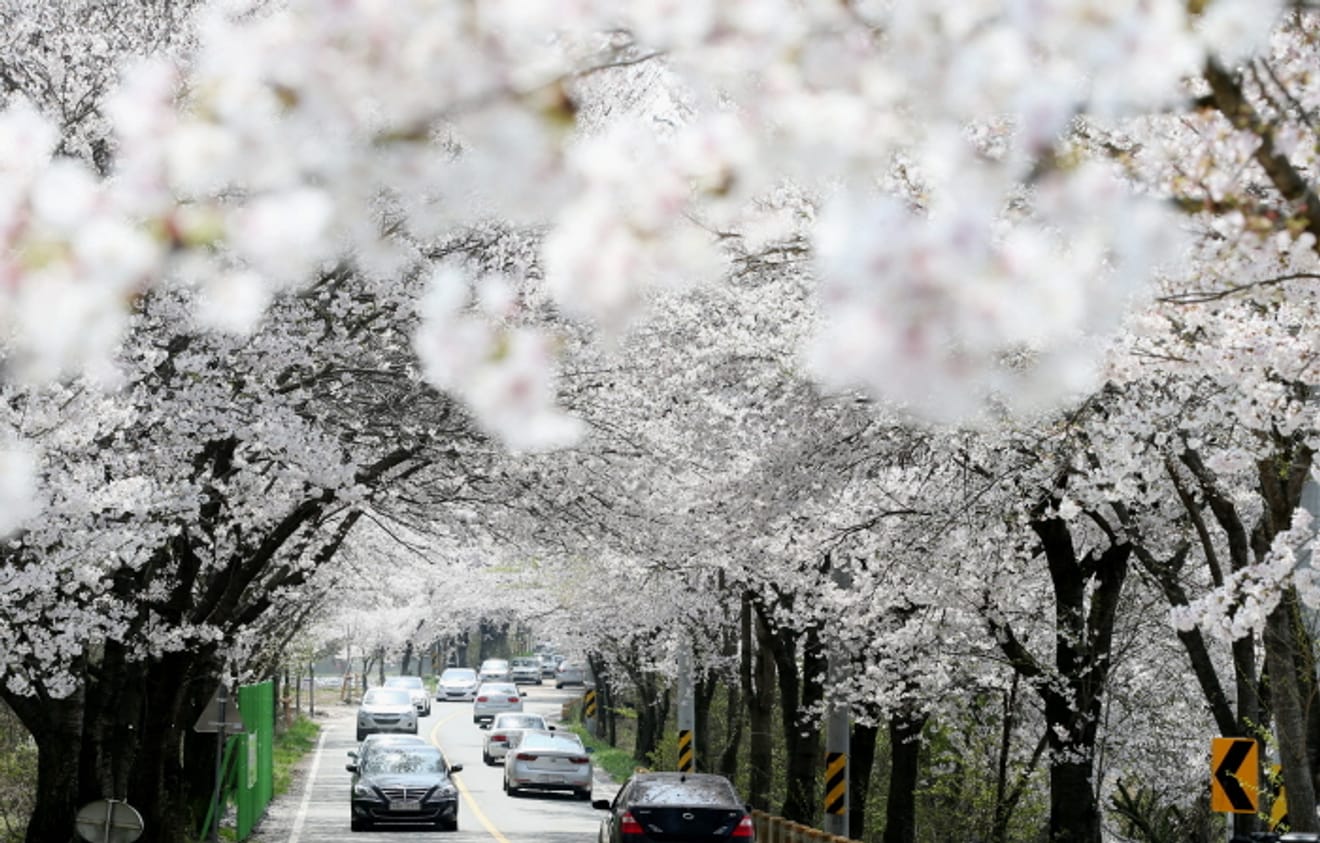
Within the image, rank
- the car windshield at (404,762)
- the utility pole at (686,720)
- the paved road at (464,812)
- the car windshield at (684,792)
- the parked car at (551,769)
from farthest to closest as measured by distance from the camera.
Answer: the parked car at (551,769) < the utility pole at (686,720) < the car windshield at (404,762) < the paved road at (464,812) < the car windshield at (684,792)

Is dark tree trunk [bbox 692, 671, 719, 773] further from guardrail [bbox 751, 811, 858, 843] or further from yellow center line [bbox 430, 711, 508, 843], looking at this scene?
guardrail [bbox 751, 811, 858, 843]

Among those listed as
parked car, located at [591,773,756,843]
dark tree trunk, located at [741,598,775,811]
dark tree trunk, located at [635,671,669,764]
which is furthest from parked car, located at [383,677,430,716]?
parked car, located at [591,773,756,843]

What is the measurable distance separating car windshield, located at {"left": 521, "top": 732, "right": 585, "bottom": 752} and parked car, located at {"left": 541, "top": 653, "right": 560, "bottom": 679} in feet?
236

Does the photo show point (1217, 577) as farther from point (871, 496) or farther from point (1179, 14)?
point (1179, 14)

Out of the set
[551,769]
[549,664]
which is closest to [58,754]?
[551,769]

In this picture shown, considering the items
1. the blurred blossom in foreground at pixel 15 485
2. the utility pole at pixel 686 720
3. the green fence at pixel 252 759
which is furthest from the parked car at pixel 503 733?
the blurred blossom in foreground at pixel 15 485

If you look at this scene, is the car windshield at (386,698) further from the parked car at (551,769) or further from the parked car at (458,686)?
the parked car at (458,686)

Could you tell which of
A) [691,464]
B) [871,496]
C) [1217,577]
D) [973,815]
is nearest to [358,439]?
[691,464]

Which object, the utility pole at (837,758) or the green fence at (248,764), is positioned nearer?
the utility pole at (837,758)

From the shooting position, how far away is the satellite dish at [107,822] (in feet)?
46.8

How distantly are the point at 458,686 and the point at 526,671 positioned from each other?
1135cm

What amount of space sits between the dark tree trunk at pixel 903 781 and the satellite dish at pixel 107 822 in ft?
35.9

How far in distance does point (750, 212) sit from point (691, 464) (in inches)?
272

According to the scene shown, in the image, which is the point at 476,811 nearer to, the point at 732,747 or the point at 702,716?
the point at 732,747
